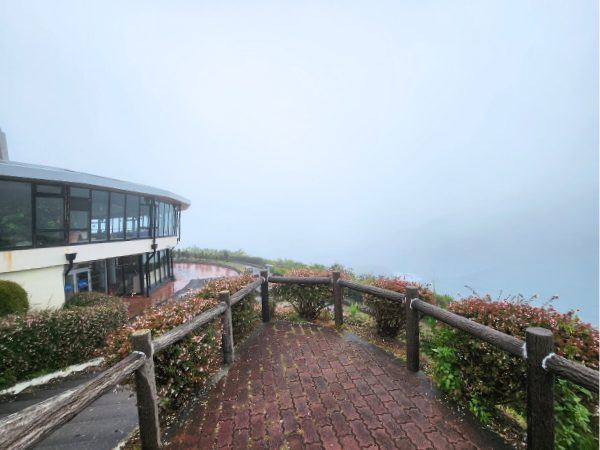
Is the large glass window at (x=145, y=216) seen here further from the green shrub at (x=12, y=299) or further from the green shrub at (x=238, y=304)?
the green shrub at (x=238, y=304)

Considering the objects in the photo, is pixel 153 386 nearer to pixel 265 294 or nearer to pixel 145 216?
pixel 265 294

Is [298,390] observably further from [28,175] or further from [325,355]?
[28,175]

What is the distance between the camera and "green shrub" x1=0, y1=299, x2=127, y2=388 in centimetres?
576

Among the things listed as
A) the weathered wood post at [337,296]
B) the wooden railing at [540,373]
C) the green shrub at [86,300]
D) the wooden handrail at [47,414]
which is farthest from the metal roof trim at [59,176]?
the wooden railing at [540,373]

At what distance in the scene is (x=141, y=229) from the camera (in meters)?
14.6

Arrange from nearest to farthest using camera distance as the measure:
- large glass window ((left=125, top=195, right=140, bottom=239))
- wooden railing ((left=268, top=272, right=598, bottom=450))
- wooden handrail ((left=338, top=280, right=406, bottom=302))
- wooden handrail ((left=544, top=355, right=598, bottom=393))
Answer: wooden handrail ((left=544, top=355, right=598, bottom=393)), wooden railing ((left=268, top=272, right=598, bottom=450)), wooden handrail ((left=338, top=280, right=406, bottom=302)), large glass window ((left=125, top=195, right=140, bottom=239))

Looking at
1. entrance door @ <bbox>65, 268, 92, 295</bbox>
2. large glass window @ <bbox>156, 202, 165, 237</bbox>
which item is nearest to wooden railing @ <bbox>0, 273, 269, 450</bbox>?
entrance door @ <bbox>65, 268, 92, 295</bbox>

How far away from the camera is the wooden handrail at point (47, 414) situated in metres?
1.48

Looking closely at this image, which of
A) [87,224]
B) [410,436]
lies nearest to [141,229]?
[87,224]

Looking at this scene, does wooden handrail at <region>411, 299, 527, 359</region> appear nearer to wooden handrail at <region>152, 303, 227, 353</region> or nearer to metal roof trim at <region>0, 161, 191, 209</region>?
wooden handrail at <region>152, 303, 227, 353</region>

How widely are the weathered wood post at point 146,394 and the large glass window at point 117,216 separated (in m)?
12.4

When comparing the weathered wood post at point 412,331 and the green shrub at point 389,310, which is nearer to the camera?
the weathered wood post at point 412,331

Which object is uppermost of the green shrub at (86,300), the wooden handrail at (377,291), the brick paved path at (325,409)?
the wooden handrail at (377,291)

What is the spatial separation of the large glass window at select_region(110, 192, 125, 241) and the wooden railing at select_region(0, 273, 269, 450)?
1136 cm
